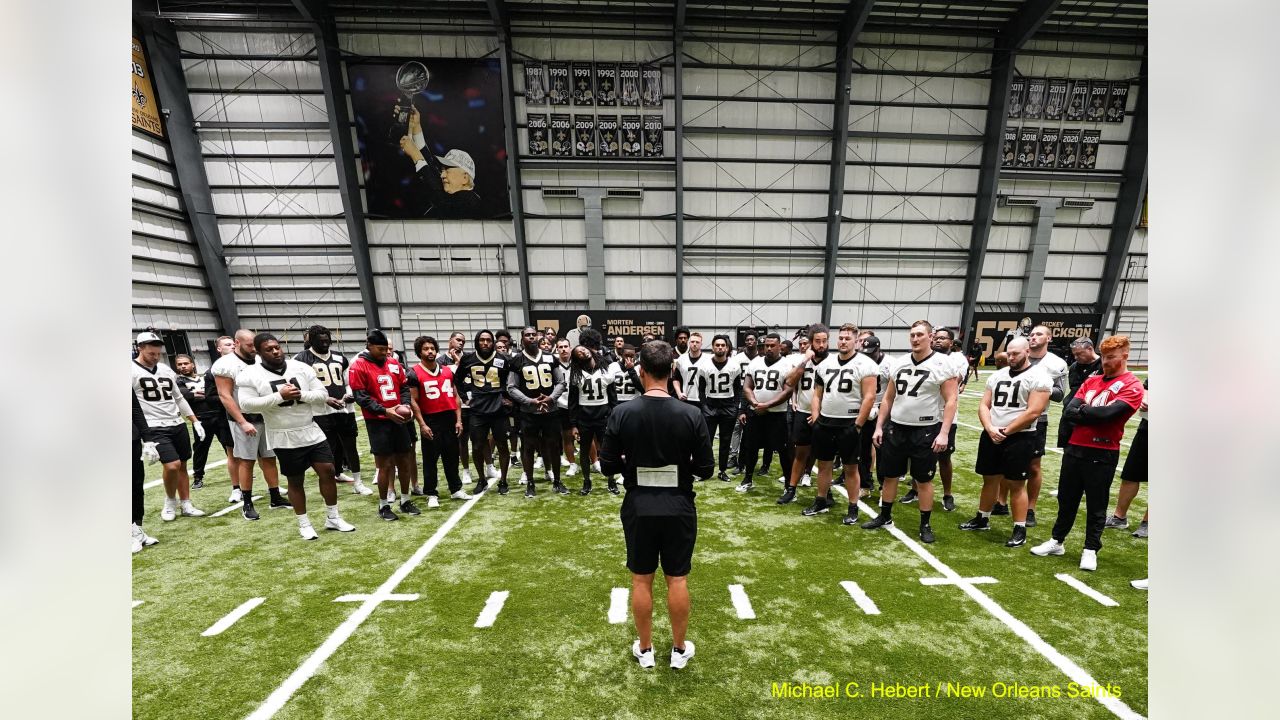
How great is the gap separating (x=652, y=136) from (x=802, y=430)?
44.0 ft

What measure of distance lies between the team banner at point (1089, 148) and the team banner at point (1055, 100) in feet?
3.97

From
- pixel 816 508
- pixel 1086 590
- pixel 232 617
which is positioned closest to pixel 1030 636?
pixel 1086 590

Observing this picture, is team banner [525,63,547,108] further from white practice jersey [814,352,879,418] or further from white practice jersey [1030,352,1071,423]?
white practice jersey [1030,352,1071,423]

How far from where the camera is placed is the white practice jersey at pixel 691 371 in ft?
21.4

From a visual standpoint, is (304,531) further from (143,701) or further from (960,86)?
(960,86)

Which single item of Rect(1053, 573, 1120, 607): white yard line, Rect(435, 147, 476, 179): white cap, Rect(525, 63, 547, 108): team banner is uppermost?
Rect(525, 63, 547, 108): team banner

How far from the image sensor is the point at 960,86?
16016mm

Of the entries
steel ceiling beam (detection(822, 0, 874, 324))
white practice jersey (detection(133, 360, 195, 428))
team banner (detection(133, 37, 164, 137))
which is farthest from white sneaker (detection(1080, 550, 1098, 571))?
team banner (detection(133, 37, 164, 137))

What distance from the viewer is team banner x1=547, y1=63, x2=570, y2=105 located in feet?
49.9

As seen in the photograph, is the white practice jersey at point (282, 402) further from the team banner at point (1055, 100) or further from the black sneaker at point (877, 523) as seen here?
the team banner at point (1055, 100)

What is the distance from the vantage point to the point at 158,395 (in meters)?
5.14

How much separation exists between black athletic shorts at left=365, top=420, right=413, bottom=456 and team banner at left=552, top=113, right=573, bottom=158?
1311 cm

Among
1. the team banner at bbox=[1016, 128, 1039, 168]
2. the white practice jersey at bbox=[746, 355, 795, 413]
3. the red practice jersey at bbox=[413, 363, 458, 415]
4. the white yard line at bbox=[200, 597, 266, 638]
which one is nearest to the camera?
the white yard line at bbox=[200, 597, 266, 638]

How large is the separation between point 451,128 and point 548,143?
10.2 ft
